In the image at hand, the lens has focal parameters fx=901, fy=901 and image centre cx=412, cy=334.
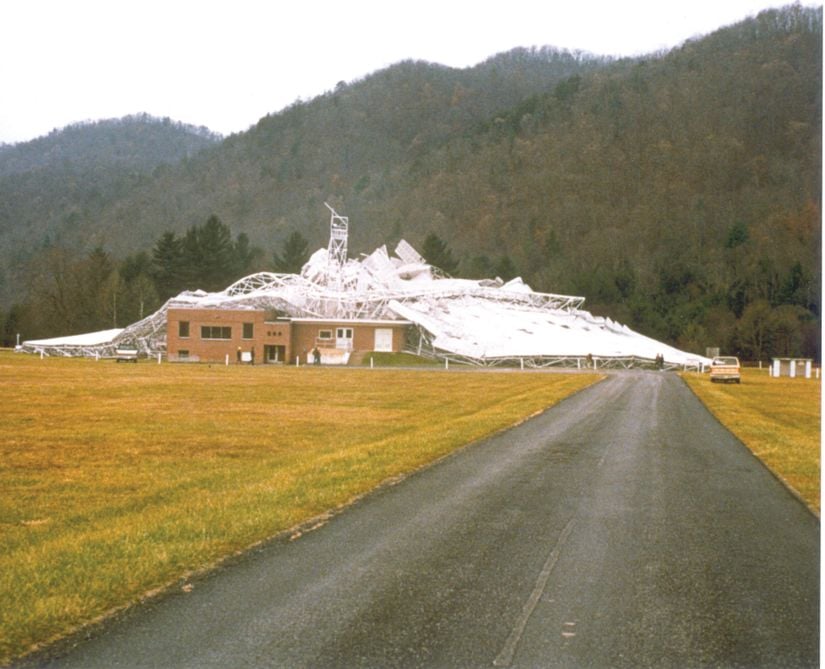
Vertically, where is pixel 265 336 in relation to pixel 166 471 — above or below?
above

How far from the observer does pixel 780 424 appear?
1025 inches

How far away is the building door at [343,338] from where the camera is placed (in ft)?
258

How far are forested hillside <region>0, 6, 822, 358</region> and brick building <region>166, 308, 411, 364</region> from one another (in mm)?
34950

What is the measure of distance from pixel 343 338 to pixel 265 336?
6.85 m

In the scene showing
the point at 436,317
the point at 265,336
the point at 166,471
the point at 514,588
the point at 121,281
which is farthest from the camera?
the point at 121,281

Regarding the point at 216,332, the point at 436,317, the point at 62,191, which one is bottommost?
the point at 216,332

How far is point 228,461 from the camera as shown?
1705 cm

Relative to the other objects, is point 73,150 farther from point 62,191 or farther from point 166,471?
point 166,471

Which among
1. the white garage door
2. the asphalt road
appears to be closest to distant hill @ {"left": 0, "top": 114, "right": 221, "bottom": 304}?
the white garage door

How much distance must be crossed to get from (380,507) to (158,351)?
74.7 m

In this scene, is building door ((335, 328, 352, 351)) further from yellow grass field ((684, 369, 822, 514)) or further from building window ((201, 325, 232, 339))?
yellow grass field ((684, 369, 822, 514))

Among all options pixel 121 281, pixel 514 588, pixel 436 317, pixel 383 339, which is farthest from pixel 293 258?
pixel 514 588

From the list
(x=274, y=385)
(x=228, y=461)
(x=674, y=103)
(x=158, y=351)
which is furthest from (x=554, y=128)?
(x=228, y=461)

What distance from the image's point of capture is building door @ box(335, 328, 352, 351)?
258 feet
